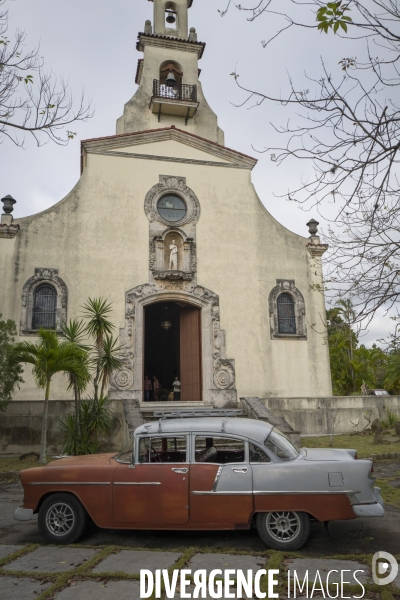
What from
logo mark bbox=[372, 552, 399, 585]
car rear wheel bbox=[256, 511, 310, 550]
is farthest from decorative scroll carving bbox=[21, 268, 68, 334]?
logo mark bbox=[372, 552, 399, 585]

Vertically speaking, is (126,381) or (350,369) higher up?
(350,369)

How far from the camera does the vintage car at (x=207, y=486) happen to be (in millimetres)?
5680

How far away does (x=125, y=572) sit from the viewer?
4.72 meters

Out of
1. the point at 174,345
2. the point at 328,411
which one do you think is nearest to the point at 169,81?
the point at 174,345

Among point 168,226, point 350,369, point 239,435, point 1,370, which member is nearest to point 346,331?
point 239,435

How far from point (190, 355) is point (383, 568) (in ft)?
41.1

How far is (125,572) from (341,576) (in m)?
2.00

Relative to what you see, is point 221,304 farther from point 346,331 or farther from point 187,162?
point 346,331

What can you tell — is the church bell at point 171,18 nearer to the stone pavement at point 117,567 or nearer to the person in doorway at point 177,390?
the person in doorway at point 177,390

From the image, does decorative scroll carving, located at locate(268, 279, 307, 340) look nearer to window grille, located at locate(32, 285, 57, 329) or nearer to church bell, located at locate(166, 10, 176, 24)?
window grille, located at locate(32, 285, 57, 329)

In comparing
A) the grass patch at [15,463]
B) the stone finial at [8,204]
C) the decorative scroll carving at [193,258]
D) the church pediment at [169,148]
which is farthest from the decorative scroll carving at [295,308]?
the stone finial at [8,204]

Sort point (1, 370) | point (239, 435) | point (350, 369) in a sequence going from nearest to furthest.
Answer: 1. point (239, 435)
2. point (1, 370)
3. point (350, 369)

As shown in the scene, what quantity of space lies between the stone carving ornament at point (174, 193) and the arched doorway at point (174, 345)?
9.65 feet

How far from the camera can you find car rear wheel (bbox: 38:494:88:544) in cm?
597
